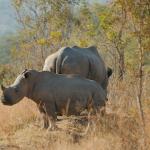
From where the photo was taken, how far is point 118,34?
1427cm

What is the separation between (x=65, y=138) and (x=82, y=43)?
9.29m

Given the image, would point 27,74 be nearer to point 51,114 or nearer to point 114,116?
point 51,114

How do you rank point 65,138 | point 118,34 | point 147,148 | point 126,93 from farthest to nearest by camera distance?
1. point 118,34
2. point 126,93
3. point 65,138
4. point 147,148

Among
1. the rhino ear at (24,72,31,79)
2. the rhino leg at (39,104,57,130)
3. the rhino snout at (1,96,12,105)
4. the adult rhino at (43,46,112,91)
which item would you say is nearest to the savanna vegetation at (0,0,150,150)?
the rhino leg at (39,104,57,130)

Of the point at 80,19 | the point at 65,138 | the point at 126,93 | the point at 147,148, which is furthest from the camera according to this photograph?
the point at 80,19

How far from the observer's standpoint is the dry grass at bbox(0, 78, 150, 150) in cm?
834

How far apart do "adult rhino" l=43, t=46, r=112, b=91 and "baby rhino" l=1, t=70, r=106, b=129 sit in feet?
2.73

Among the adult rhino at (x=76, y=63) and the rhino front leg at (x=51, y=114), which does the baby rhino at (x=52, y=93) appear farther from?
the adult rhino at (x=76, y=63)

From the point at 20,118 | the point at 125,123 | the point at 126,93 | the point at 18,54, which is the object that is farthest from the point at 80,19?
the point at 125,123

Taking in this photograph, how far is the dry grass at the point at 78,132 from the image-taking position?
328 inches

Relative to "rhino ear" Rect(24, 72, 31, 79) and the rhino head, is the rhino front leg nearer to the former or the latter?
the rhino head

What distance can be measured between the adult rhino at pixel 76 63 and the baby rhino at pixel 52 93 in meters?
0.83

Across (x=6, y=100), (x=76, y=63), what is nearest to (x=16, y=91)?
(x=6, y=100)

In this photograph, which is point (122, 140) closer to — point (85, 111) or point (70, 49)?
point (85, 111)
